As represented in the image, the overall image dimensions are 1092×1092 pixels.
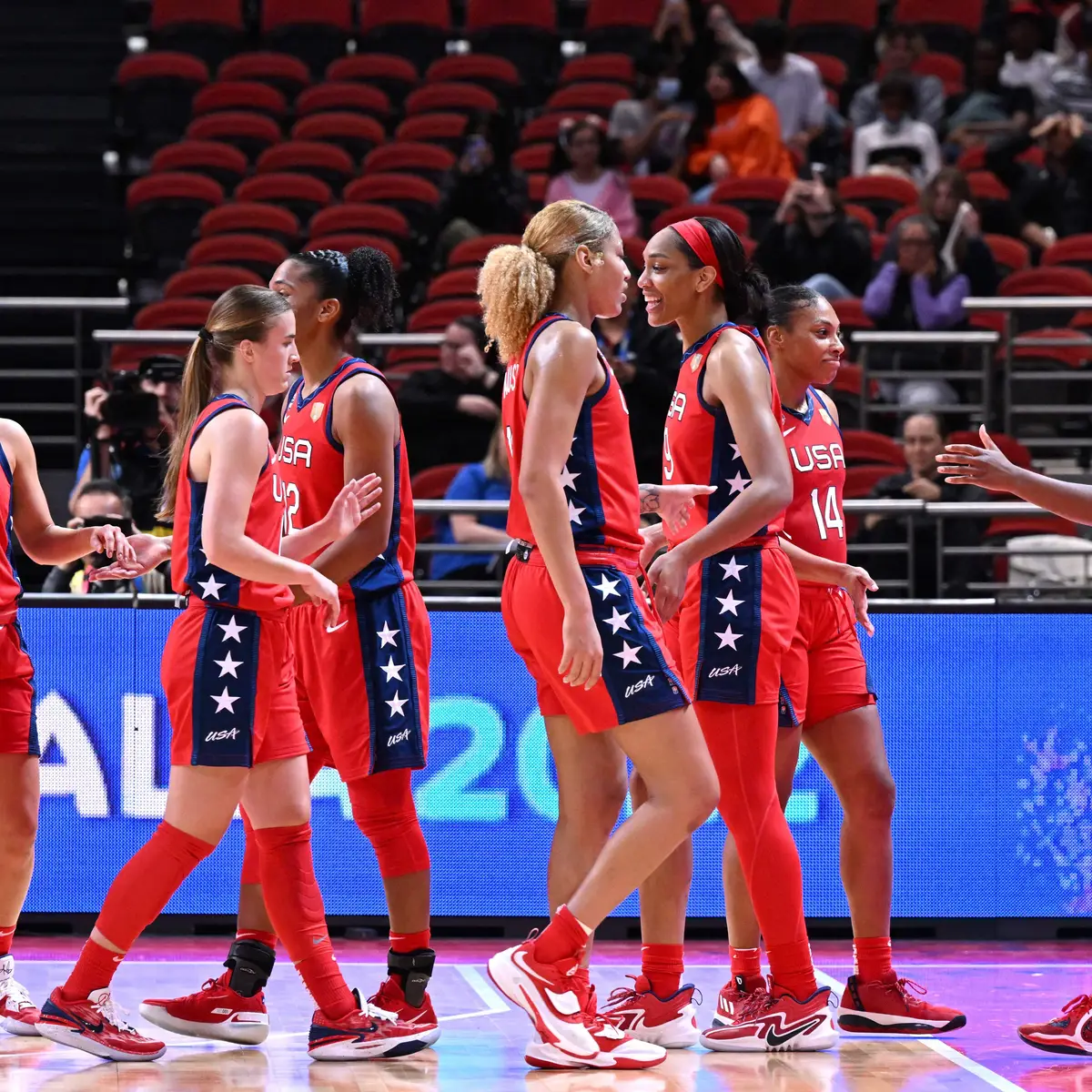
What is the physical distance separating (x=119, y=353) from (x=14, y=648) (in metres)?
6.12

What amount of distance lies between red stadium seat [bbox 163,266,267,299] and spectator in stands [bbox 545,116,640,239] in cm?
214

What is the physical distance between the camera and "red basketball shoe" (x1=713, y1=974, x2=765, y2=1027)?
4836 mm

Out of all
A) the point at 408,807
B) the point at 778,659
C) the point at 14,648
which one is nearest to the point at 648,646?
the point at 778,659

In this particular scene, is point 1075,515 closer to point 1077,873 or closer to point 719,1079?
point 719,1079

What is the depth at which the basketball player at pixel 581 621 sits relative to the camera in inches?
169

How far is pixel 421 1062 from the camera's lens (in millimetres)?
4547

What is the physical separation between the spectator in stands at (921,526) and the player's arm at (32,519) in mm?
4109

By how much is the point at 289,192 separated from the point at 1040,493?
9068mm

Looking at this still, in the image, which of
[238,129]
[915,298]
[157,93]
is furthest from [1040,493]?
[157,93]

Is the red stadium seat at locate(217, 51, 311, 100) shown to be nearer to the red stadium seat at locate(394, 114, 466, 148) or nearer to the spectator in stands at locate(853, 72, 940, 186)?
the red stadium seat at locate(394, 114, 466, 148)

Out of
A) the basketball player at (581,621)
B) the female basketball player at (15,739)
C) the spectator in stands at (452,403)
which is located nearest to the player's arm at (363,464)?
the basketball player at (581,621)

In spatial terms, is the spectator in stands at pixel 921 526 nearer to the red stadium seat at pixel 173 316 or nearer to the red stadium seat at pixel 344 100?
the red stadium seat at pixel 173 316

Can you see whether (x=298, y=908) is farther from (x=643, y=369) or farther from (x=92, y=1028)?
(x=643, y=369)

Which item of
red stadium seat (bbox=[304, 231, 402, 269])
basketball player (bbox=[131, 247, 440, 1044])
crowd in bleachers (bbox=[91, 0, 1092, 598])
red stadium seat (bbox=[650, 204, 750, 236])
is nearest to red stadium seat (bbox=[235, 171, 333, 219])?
crowd in bleachers (bbox=[91, 0, 1092, 598])
